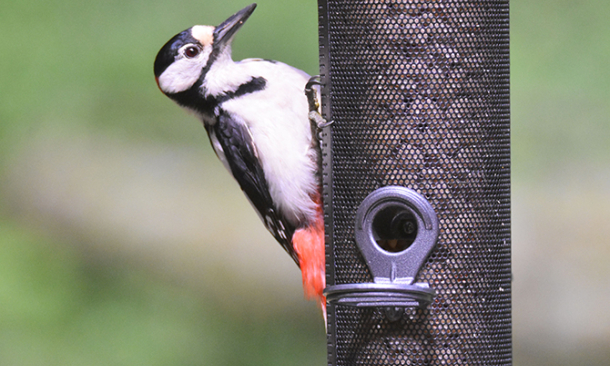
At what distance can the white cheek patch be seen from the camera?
3.97 meters

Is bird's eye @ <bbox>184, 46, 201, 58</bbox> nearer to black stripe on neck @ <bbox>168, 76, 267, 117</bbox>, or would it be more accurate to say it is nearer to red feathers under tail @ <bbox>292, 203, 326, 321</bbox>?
black stripe on neck @ <bbox>168, 76, 267, 117</bbox>

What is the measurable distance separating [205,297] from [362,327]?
19.4 ft

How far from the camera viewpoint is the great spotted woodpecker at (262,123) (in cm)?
389

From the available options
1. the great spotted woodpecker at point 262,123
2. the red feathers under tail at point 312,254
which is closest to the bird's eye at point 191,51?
the great spotted woodpecker at point 262,123

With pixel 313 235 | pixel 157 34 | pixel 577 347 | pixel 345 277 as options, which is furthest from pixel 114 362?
pixel 345 277

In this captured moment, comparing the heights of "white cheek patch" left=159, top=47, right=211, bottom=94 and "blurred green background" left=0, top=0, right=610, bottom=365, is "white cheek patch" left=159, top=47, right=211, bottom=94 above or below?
below

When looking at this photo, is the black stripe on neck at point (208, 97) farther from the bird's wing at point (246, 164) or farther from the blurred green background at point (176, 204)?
the blurred green background at point (176, 204)

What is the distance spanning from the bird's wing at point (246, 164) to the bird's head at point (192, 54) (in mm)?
210

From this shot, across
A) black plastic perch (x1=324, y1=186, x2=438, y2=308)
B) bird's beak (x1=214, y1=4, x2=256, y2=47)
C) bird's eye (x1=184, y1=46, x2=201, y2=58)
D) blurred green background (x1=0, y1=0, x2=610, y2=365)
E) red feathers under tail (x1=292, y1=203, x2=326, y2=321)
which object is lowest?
black plastic perch (x1=324, y1=186, x2=438, y2=308)

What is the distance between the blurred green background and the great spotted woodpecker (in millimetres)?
4256

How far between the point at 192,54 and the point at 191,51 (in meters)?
0.02

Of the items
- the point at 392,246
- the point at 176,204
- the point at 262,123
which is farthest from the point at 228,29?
the point at 176,204

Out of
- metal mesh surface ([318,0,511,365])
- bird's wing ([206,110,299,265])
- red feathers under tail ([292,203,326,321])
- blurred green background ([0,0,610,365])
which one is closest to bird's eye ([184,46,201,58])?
bird's wing ([206,110,299,265])

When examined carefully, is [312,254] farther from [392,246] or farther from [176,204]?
[176,204]
